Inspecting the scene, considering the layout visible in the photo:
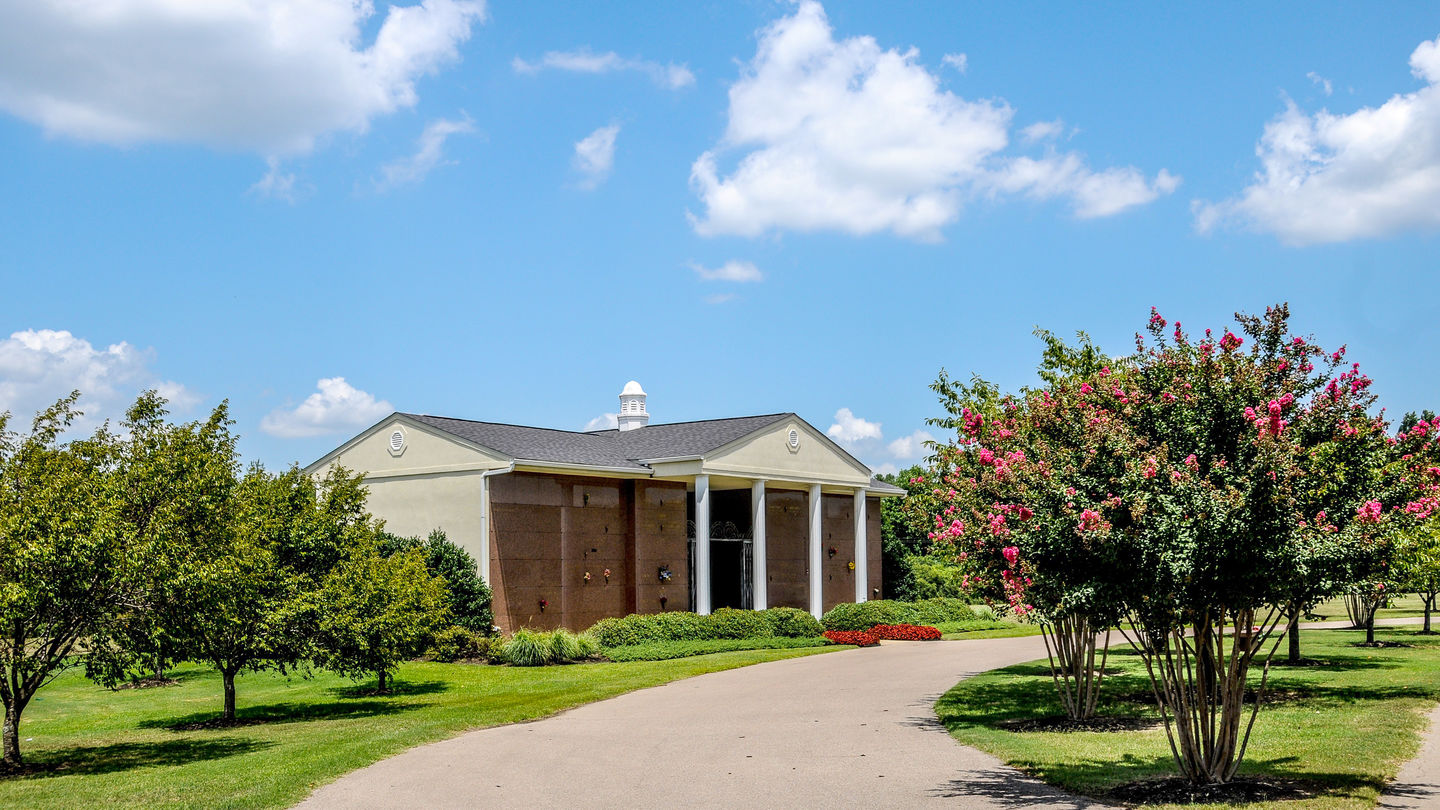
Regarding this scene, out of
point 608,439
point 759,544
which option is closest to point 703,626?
point 759,544

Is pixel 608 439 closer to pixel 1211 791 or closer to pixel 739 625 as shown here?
pixel 739 625

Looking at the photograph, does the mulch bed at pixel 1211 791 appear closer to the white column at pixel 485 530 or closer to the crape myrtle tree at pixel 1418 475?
the crape myrtle tree at pixel 1418 475

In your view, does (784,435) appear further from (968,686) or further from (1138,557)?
(1138,557)

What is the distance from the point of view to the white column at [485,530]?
1141 inches

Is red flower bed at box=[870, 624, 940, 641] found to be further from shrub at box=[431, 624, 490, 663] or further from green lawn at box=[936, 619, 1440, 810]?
shrub at box=[431, 624, 490, 663]

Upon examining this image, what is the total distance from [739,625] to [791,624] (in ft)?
5.96

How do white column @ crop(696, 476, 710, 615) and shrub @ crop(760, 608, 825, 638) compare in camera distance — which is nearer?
shrub @ crop(760, 608, 825, 638)

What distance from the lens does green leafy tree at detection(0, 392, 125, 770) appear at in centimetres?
1259

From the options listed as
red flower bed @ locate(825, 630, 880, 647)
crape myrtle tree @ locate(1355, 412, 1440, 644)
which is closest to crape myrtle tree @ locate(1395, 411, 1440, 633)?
crape myrtle tree @ locate(1355, 412, 1440, 644)

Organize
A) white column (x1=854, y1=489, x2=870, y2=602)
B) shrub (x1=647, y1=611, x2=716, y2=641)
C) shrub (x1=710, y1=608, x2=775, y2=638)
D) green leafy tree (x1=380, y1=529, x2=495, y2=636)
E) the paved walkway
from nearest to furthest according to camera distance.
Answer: the paved walkway → green leafy tree (x1=380, y1=529, x2=495, y2=636) → shrub (x1=647, y1=611, x2=716, y2=641) → shrub (x1=710, y1=608, x2=775, y2=638) → white column (x1=854, y1=489, x2=870, y2=602)

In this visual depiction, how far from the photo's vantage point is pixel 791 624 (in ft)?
105

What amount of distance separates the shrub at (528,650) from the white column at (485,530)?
3.14 m

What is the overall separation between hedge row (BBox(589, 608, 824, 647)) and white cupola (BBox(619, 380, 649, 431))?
9.54 meters

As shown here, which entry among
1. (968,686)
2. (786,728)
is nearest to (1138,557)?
(786,728)
